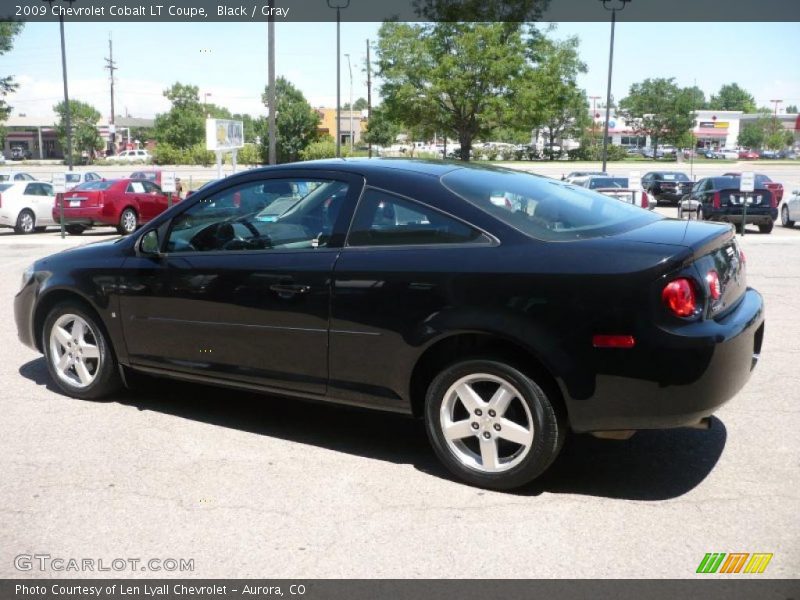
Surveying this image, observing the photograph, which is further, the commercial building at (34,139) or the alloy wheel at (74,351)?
the commercial building at (34,139)

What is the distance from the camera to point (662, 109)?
8631 centimetres

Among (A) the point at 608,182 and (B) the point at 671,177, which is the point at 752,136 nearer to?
(B) the point at 671,177

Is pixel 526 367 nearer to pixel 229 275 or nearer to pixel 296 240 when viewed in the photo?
pixel 296 240

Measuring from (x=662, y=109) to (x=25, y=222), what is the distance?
76.8m

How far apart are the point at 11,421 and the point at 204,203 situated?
1.88 metres

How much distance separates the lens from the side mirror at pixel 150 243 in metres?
5.13

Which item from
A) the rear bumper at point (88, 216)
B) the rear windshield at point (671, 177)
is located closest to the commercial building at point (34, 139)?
the rear windshield at point (671, 177)

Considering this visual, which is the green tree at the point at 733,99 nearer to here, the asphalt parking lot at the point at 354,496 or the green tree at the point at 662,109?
the green tree at the point at 662,109

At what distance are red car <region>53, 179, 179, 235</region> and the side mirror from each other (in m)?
16.4

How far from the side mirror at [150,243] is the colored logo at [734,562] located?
358 cm

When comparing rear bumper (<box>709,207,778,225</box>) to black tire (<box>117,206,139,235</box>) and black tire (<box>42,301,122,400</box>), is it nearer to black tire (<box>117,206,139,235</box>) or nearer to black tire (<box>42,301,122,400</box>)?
black tire (<box>117,206,139,235</box>)

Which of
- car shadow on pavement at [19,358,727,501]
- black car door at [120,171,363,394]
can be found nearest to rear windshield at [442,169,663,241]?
black car door at [120,171,363,394]
